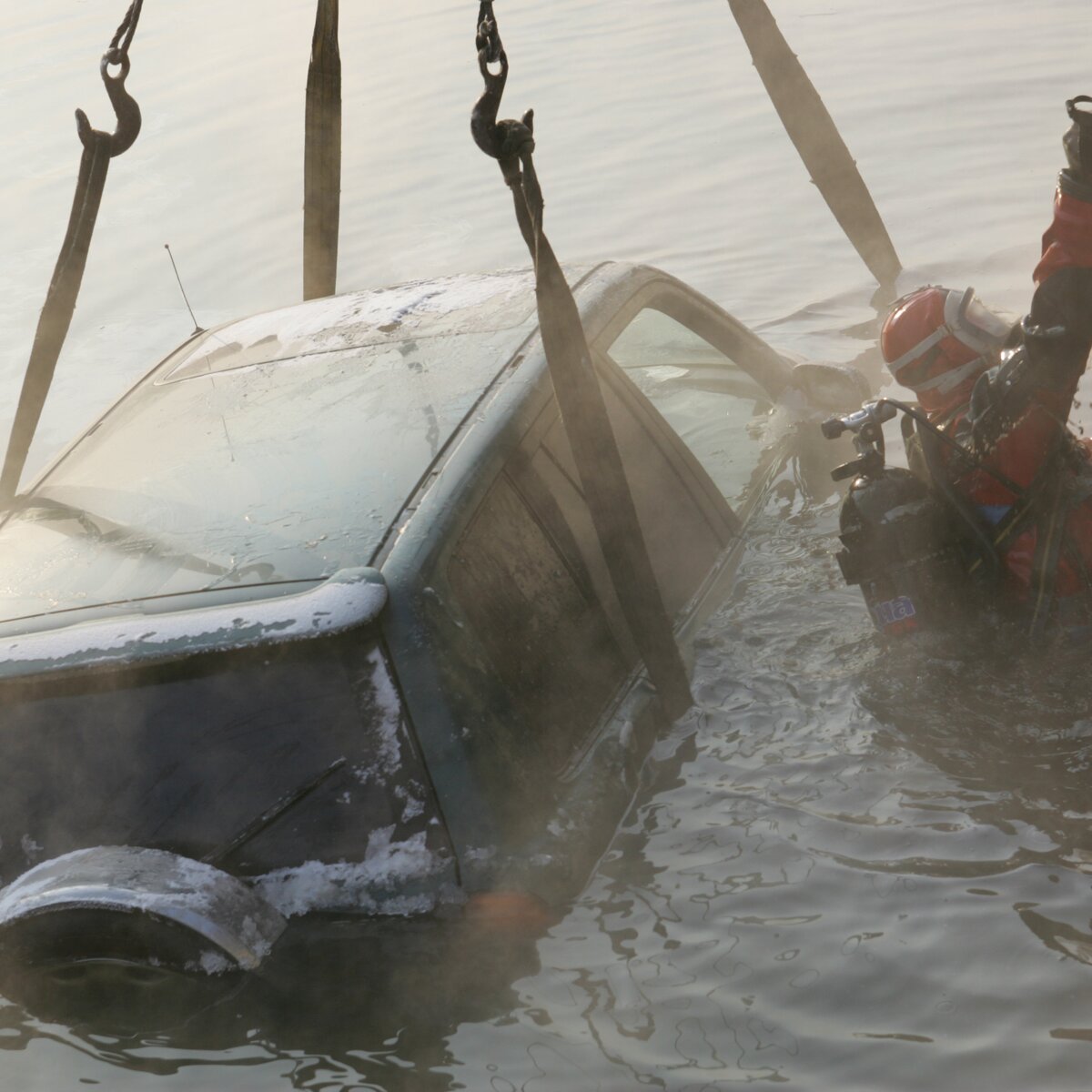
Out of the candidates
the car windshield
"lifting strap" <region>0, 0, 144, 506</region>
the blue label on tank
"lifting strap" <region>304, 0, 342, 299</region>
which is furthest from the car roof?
"lifting strap" <region>304, 0, 342, 299</region>

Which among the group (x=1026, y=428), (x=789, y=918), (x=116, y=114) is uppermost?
(x=116, y=114)

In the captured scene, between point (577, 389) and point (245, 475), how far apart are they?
0.84 meters

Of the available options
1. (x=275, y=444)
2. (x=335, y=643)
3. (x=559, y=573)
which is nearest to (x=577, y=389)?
(x=559, y=573)

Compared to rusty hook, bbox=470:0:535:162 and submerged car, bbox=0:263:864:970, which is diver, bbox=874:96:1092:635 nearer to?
submerged car, bbox=0:263:864:970

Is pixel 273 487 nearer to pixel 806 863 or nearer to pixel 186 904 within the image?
pixel 186 904

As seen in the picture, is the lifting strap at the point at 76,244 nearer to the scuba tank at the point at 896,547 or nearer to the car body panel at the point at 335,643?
the car body panel at the point at 335,643

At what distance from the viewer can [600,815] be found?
130 inches

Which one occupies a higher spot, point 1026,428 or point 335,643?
point 335,643

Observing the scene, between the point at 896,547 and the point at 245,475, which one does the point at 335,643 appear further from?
the point at 896,547

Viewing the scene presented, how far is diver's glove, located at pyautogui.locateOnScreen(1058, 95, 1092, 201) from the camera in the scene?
12.3ft

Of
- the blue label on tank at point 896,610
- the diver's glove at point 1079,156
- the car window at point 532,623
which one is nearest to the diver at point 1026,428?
the diver's glove at point 1079,156

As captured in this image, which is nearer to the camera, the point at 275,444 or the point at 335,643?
the point at 335,643

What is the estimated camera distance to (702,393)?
5203 millimetres

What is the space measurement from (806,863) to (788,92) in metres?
5.92
